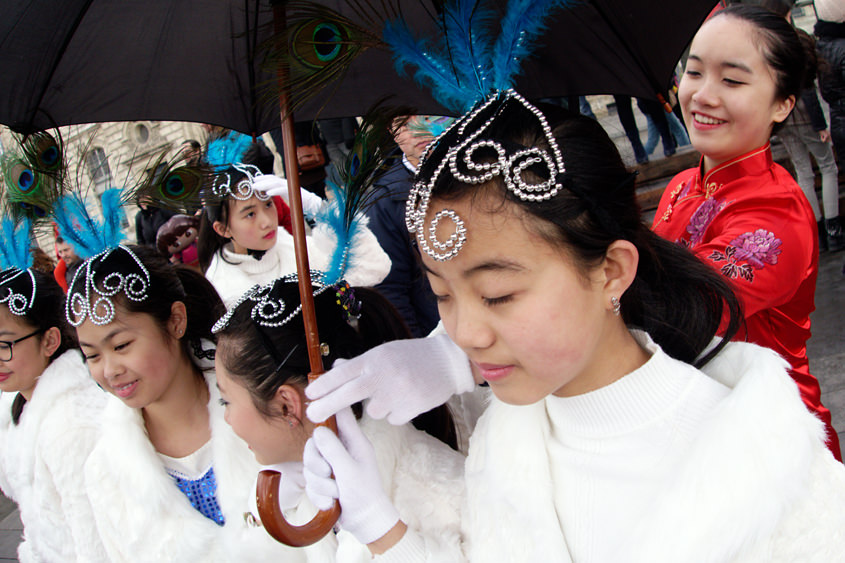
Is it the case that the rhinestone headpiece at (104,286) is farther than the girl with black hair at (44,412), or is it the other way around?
the girl with black hair at (44,412)

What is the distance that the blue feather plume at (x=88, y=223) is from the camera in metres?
1.99

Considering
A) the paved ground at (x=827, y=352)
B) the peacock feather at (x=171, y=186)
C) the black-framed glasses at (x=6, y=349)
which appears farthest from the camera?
the paved ground at (x=827, y=352)

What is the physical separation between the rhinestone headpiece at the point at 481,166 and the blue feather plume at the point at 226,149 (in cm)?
106

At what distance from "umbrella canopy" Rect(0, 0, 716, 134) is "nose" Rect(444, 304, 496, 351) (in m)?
0.55

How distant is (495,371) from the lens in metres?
1.16

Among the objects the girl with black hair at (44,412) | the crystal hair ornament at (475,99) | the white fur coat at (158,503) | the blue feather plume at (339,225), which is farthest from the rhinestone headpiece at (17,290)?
the crystal hair ornament at (475,99)

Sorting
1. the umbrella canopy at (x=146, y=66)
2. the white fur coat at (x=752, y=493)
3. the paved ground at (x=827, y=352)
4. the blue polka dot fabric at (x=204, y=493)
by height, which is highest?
the umbrella canopy at (x=146, y=66)

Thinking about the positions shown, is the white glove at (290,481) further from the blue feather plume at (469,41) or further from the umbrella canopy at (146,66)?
the blue feather plume at (469,41)

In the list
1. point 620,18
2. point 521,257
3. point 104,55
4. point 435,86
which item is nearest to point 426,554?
point 521,257

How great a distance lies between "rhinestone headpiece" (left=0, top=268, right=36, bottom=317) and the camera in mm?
2646

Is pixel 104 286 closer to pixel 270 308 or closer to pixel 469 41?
pixel 270 308

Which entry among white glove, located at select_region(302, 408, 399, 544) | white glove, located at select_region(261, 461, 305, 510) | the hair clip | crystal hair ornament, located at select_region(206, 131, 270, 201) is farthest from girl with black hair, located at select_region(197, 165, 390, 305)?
white glove, located at select_region(302, 408, 399, 544)

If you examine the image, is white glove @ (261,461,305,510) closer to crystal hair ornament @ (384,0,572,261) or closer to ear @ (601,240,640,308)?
crystal hair ornament @ (384,0,572,261)

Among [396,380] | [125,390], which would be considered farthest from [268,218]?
[396,380]
